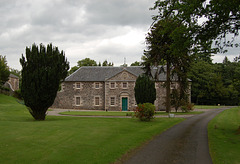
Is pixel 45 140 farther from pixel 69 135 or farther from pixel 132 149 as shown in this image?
pixel 132 149

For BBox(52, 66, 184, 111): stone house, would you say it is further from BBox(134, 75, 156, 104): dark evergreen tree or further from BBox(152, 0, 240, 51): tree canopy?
BBox(152, 0, 240, 51): tree canopy

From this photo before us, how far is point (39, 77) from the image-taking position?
20375 millimetres

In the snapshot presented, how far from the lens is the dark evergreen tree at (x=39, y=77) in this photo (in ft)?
66.5

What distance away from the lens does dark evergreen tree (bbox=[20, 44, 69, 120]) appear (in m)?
20.3

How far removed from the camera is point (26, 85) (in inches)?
803

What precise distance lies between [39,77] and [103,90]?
23122mm

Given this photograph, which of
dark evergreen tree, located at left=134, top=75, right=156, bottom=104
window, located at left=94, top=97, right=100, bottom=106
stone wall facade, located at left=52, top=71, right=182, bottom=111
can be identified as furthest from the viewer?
window, located at left=94, top=97, right=100, bottom=106

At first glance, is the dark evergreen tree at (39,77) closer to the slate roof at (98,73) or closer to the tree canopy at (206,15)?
the tree canopy at (206,15)


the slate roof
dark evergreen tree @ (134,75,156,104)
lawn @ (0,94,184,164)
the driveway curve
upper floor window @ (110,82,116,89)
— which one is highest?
the slate roof

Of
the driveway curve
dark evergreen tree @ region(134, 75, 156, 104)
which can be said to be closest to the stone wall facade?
dark evergreen tree @ region(134, 75, 156, 104)

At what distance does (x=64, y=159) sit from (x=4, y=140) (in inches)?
188

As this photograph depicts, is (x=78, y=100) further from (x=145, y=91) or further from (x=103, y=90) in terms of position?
(x=145, y=91)

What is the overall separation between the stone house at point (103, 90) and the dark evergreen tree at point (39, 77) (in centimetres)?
2115

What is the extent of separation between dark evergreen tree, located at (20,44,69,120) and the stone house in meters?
21.1
